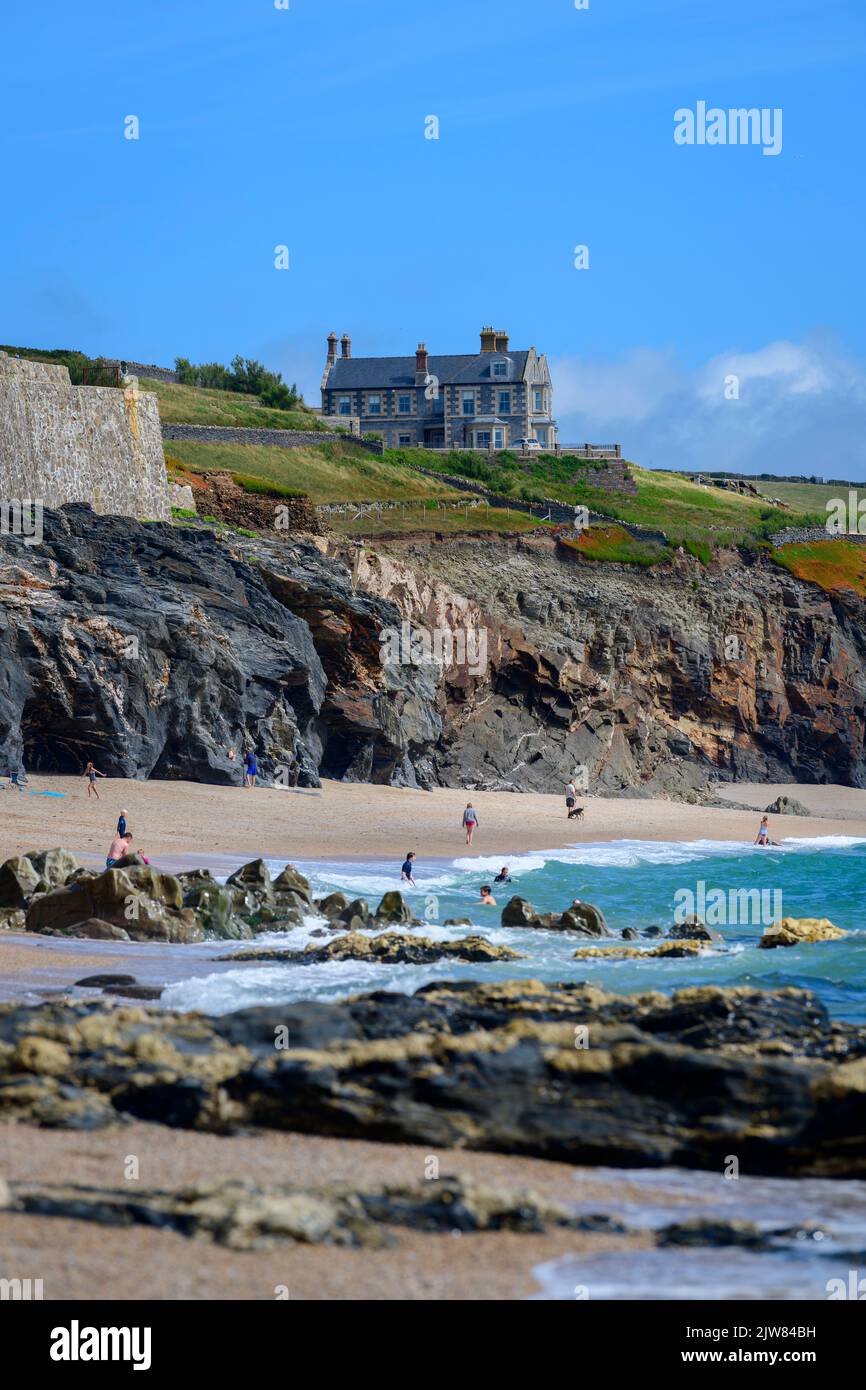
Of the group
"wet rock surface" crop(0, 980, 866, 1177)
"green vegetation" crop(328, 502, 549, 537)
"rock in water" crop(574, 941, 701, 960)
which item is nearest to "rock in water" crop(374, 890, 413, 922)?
"rock in water" crop(574, 941, 701, 960)

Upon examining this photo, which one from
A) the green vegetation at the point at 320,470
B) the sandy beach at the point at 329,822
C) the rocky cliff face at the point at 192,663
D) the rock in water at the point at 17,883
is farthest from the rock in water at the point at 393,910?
the green vegetation at the point at 320,470

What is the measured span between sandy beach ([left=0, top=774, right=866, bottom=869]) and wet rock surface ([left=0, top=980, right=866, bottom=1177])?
14200 mm

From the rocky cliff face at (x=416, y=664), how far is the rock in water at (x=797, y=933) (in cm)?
1781

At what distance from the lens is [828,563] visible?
7188cm

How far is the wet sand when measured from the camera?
7238 mm

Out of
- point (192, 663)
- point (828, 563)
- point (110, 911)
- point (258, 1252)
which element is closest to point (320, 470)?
point (828, 563)

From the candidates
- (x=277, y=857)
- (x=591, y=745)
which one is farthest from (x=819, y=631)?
(x=277, y=857)

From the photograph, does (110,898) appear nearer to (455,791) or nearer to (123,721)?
(123,721)

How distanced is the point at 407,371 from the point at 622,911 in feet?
258

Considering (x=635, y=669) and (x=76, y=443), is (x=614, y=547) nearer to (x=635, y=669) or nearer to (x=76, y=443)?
(x=635, y=669)

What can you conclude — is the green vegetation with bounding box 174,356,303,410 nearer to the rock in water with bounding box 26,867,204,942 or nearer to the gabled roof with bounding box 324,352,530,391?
the gabled roof with bounding box 324,352,530,391

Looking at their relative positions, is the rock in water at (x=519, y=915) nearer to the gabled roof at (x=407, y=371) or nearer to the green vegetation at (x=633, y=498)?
the green vegetation at (x=633, y=498)

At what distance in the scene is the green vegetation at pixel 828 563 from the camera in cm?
7006

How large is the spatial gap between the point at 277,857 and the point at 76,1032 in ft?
58.0
